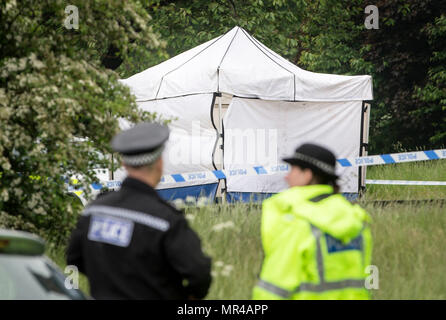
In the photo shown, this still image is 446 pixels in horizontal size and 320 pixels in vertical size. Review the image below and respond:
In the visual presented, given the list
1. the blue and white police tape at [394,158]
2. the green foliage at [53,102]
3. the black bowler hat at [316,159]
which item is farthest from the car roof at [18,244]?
the blue and white police tape at [394,158]

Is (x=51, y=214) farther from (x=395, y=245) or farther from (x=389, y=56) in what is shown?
(x=389, y=56)

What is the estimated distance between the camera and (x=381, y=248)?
637 centimetres

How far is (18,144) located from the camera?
5555mm

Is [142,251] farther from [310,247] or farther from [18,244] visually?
[310,247]

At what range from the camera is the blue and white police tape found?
460 inches

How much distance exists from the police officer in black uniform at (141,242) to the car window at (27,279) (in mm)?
265

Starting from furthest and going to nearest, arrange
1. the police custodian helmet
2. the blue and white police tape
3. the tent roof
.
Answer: the tent roof < the blue and white police tape < the police custodian helmet

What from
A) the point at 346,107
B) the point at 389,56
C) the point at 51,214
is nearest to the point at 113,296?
the point at 51,214

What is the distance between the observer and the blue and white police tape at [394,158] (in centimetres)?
1169

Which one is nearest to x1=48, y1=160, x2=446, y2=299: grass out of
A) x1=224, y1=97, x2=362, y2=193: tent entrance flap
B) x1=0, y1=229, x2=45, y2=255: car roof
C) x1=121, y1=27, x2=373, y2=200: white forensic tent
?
x1=0, y1=229, x2=45, y2=255: car roof

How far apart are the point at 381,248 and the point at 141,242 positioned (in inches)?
168

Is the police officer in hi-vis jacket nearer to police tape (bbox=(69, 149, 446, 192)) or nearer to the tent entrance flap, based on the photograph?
Answer: police tape (bbox=(69, 149, 446, 192))

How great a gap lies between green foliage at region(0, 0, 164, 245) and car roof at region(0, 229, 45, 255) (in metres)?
3.30

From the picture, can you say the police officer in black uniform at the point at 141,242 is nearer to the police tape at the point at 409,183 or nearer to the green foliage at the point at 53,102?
the green foliage at the point at 53,102
